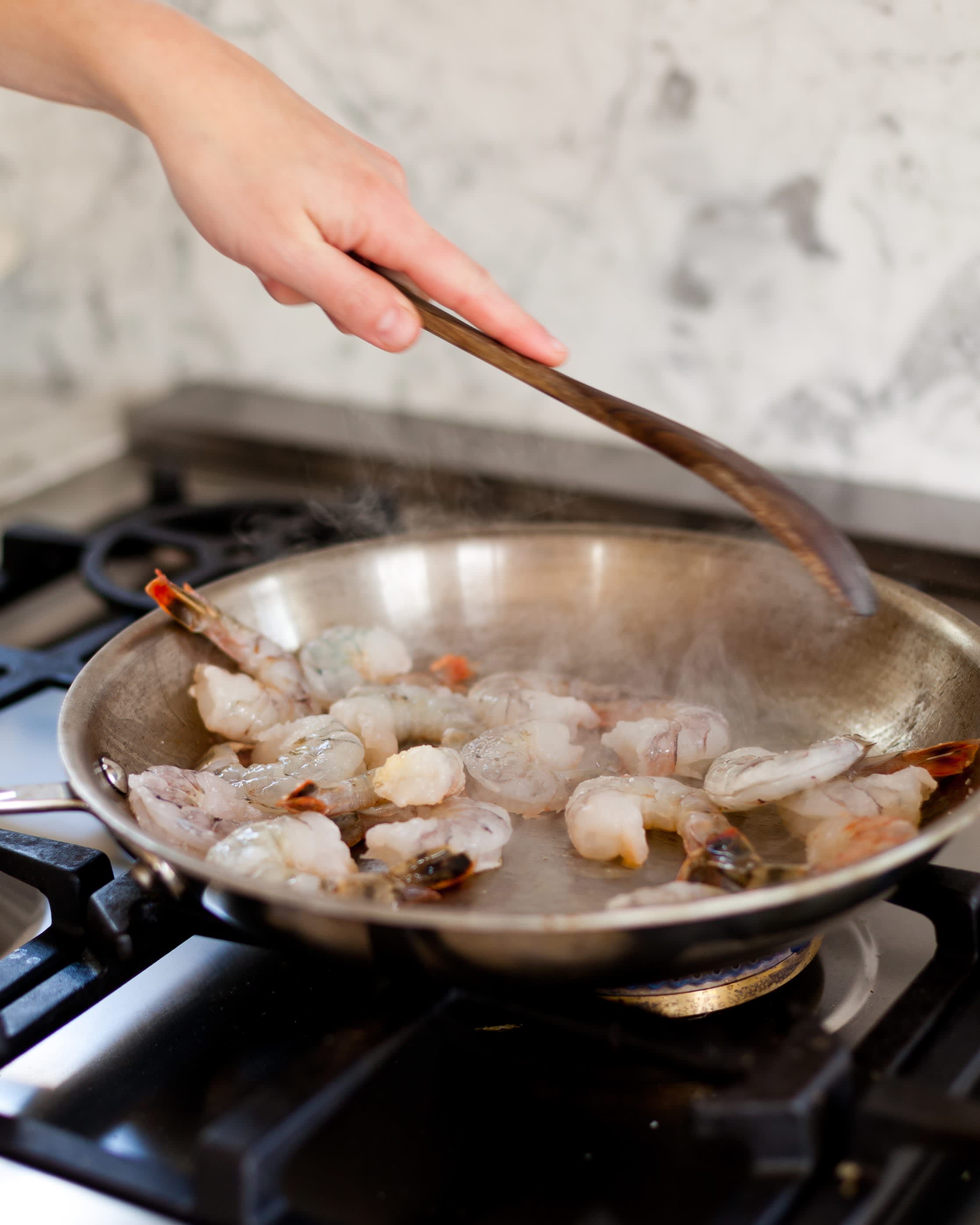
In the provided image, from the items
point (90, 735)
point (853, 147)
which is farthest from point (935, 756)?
point (853, 147)

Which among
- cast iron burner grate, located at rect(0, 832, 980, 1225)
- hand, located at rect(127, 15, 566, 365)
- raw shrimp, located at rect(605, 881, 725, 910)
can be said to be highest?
hand, located at rect(127, 15, 566, 365)

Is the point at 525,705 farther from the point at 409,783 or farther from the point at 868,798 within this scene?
the point at 868,798

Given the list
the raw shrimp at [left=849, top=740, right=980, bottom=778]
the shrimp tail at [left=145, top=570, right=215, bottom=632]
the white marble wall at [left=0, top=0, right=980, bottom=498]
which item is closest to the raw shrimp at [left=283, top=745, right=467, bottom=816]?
the shrimp tail at [left=145, top=570, right=215, bottom=632]

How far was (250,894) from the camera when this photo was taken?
25.3 inches

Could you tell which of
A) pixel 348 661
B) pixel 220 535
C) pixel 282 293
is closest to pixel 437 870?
pixel 348 661

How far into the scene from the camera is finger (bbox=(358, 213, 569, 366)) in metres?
0.99

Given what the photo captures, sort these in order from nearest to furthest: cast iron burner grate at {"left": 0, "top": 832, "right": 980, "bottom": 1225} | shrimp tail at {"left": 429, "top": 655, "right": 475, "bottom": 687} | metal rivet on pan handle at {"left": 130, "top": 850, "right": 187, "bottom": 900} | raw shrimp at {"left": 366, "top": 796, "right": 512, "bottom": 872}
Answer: cast iron burner grate at {"left": 0, "top": 832, "right": 980, "bottom": 1225} → metal rivet on pan handle at {"left": 130, "top": 850, "right": 187, "bottom": 900} → raw shrimp at {"left": 366, "top": 796, "right": 512, "bottom": 872} → shrimp tail at {"left": 429, "top": 655, "right": 475, "bottom": 687}

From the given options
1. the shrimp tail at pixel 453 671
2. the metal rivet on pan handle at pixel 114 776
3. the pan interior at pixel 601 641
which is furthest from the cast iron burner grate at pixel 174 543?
the metal rivet on pan handle at pixel 114 776

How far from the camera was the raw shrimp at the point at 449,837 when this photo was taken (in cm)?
81

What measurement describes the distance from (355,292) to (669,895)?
0.55 meters

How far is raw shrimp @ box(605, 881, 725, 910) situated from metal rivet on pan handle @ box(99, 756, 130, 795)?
0.36m

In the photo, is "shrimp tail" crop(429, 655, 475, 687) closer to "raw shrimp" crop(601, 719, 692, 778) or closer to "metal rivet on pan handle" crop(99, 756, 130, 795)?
"raw shrimp" crop(601, 719, 692, 778)

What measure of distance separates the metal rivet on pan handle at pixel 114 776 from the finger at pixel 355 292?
1.29 feet

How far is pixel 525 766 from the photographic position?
36.9 inches
